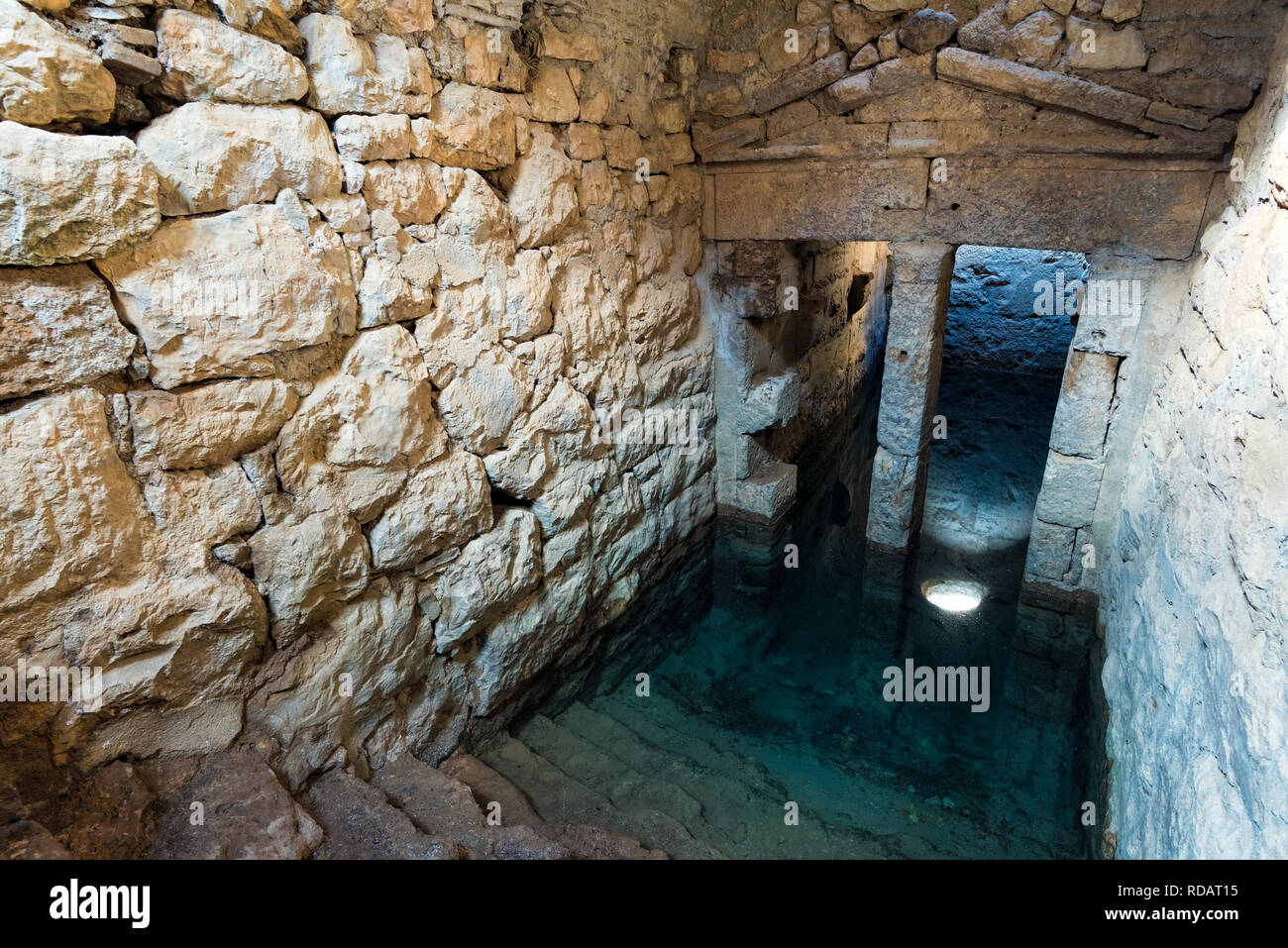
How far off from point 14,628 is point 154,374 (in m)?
0.75

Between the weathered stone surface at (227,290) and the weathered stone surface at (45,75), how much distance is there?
0.34 meters

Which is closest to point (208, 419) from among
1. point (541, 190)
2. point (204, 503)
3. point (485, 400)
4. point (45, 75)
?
point (204, 503)

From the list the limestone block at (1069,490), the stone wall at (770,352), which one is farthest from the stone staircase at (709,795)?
the stone wall at (770,352)

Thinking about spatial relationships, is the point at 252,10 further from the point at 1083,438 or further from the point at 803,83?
the point at 1083,438

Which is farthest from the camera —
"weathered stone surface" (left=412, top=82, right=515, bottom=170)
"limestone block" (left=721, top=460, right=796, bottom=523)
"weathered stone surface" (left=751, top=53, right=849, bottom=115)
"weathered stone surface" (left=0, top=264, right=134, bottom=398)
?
"limestone block" (left=721, top=460, right=796, bottom=523)

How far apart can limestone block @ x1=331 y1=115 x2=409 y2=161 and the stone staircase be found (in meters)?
2.56

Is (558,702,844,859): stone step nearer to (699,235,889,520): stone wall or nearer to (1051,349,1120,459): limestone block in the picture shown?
(699,235,889,520): stone wall

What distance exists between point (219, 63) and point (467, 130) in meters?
0.95

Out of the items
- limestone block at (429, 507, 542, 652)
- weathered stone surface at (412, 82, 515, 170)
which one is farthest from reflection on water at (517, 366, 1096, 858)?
weathered stone surface at (412, 82, 515, 170)

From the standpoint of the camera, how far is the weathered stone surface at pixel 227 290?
6.57 feet

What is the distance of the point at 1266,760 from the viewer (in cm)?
162

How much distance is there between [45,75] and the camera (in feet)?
5.61

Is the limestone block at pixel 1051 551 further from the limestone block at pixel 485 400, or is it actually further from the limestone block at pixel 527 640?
the limestone block at pixel 485 400

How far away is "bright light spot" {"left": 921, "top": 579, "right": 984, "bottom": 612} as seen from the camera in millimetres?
4598
